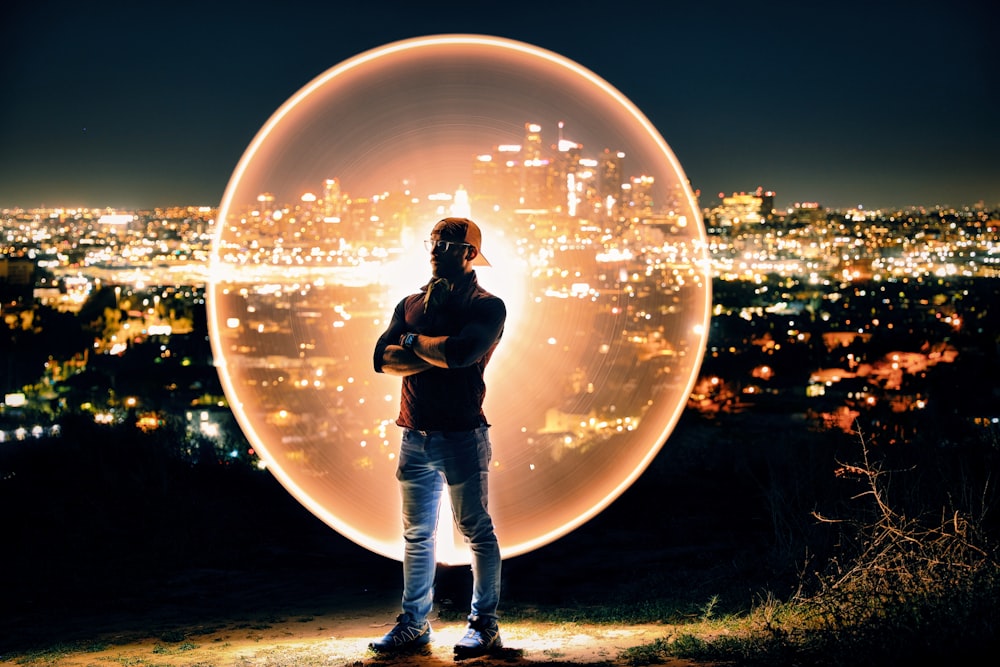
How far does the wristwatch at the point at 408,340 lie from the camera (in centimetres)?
451

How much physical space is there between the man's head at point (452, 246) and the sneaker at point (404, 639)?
5.39 feet

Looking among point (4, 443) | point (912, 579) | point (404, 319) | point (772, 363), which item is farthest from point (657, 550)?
point (772, 363)

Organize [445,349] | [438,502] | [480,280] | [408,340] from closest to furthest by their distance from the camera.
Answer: [445,349]
[408,340]
[438,502]
[480,280]

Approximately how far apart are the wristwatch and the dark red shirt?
139 mm

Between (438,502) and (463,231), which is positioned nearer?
(463,231)

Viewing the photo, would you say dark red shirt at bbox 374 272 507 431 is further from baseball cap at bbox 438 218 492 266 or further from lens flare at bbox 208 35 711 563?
lens flare at bbox 208 35 711 563

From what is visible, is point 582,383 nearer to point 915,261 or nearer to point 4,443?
point 4,443

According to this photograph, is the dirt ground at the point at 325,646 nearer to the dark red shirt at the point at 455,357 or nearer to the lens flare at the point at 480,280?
the lens flare at the point at 480,280

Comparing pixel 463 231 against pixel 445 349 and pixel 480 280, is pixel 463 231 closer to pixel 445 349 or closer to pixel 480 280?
pixel 445 349

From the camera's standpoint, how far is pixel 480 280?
584 centimetres

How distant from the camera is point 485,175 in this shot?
604 centimetres

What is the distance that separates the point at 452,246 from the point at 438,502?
1.21 m

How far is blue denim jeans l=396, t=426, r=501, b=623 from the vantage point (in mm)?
4574

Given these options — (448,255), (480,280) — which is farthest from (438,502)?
(480,280)
